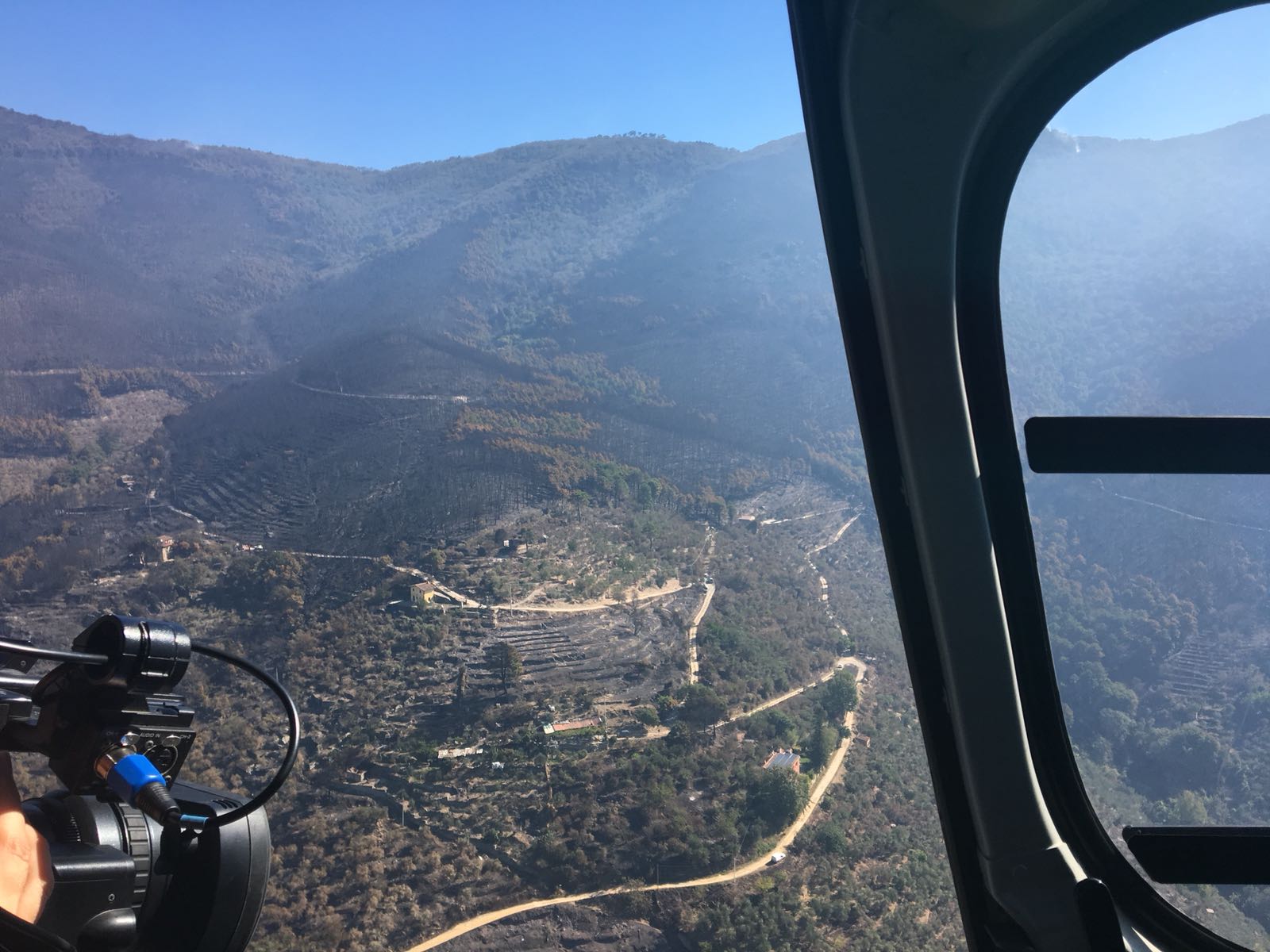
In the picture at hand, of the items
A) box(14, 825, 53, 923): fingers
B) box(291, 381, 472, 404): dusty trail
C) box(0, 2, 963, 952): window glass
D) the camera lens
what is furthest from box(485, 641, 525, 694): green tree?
box(291, 381, 472, 404): dusty trail

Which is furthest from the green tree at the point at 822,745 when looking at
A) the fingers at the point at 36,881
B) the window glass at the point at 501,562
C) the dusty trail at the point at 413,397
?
the dusty trail at the point at 413,397

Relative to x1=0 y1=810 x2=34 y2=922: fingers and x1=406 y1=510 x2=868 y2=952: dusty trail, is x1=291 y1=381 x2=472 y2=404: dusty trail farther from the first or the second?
x1=0 y1=810 x2=34 y2=922: fingers

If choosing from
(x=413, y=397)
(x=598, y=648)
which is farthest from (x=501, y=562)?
(x=413, y=397)

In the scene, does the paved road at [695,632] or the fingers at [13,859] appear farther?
the paved road at [695,632]

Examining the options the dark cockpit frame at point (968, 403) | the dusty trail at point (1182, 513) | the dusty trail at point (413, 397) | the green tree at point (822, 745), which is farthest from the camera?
the dusty trail at point (413, 397)

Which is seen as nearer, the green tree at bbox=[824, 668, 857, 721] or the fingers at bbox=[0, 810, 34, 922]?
the fingers at bbox=[0, 810, 34, 922]

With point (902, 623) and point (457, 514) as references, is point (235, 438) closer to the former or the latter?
point (457, 514)

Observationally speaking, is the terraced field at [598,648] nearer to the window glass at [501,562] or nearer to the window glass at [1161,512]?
the window glass at [501,562]
